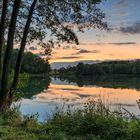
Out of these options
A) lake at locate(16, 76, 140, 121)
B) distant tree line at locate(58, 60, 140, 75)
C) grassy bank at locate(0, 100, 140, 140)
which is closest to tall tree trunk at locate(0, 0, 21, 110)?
lake at locate(16, 76, 140, 121)

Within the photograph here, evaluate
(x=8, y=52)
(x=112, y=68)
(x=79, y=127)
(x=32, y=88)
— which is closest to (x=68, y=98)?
(x=8, y=52)

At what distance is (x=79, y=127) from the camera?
40.7ft

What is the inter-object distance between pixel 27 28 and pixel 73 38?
196cm

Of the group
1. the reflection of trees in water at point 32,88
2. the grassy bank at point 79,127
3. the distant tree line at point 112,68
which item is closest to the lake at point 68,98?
the reflection of trees in water at point 32,88

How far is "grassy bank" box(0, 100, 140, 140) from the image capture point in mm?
11109

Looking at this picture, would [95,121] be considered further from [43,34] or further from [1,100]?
[43,34]

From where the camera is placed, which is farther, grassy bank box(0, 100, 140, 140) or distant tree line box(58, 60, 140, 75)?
distant tree line box(58, 60, 140, 75)

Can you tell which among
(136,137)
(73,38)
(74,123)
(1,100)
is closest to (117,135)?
(136,137)

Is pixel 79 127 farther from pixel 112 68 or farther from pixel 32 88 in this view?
pixel 112 68

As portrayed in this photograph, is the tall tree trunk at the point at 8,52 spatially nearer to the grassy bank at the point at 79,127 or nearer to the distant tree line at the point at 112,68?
the grassy bank at the point at 79,127

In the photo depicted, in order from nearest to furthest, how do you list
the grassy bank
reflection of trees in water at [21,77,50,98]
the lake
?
1. the grassy bank
2. the lake
3. reflection of trees in water at [21,77,50,98]

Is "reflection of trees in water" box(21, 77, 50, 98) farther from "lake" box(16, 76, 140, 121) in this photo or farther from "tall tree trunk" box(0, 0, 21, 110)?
"tall tree trunk" box(0, 0, 21, 110)

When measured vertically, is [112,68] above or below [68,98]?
above

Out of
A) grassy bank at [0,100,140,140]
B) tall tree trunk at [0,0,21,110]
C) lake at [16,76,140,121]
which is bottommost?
lake at [16,76,140,121]
